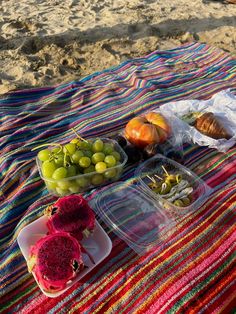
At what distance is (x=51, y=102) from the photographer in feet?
8.80

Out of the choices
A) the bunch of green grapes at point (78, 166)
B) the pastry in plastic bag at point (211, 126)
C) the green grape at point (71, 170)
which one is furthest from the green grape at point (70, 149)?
the pastry in plastic bag at point (211, 126)

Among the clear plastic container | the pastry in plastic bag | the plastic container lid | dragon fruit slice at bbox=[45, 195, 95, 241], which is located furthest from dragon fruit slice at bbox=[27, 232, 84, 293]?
the pastry in plastic bag

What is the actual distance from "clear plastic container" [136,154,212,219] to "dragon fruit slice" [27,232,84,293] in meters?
0.59

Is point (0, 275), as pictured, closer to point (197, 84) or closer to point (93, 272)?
point (93, 272)

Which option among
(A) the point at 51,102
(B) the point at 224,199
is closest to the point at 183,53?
(A) the point at 51,102

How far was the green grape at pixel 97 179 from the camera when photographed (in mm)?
1746

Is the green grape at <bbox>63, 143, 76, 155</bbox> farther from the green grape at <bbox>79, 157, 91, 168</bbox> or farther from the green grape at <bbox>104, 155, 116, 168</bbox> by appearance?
the green grape at <bbox>104, 155, 116, 168</bbox>

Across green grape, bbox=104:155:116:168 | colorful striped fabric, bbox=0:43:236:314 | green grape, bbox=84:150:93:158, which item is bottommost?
colorful striped fabric, bbox=0:43:236:314

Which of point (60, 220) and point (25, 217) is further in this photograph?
point (25, 217)

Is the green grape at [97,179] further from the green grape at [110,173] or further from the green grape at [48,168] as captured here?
the green grape at [48,168]

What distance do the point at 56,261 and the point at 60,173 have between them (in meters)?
0.50

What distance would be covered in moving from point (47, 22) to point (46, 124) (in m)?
2.46

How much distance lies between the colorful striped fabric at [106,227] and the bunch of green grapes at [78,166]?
0.67ft

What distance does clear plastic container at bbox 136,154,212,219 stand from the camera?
66.2 inches
